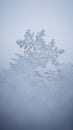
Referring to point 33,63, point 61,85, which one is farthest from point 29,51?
point 61,85

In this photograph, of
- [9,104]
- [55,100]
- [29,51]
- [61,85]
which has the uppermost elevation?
[29,51]

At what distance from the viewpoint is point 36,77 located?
26.3ft

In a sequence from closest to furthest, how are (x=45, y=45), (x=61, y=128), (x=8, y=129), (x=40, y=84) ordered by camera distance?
(x=45, y=45), (x=40, y=84), (x=8, y=129), (x=61, y=128)

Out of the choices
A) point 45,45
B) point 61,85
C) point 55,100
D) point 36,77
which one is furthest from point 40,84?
point 55,100

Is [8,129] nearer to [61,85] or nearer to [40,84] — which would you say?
[40,84]

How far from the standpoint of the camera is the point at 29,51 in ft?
25.1

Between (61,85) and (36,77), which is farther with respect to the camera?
(61,85)

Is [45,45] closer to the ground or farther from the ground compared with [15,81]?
farther from the ground

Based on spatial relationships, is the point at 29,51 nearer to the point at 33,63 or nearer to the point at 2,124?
the point at 33,63

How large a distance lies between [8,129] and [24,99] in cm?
329

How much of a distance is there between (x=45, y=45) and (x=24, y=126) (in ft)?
26.4

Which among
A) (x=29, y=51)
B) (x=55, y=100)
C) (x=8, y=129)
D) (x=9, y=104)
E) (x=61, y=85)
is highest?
(x=29, y=51)

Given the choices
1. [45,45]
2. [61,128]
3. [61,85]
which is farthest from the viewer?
[61,128]

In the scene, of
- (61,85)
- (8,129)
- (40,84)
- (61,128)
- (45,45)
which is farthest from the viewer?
(61,128)
